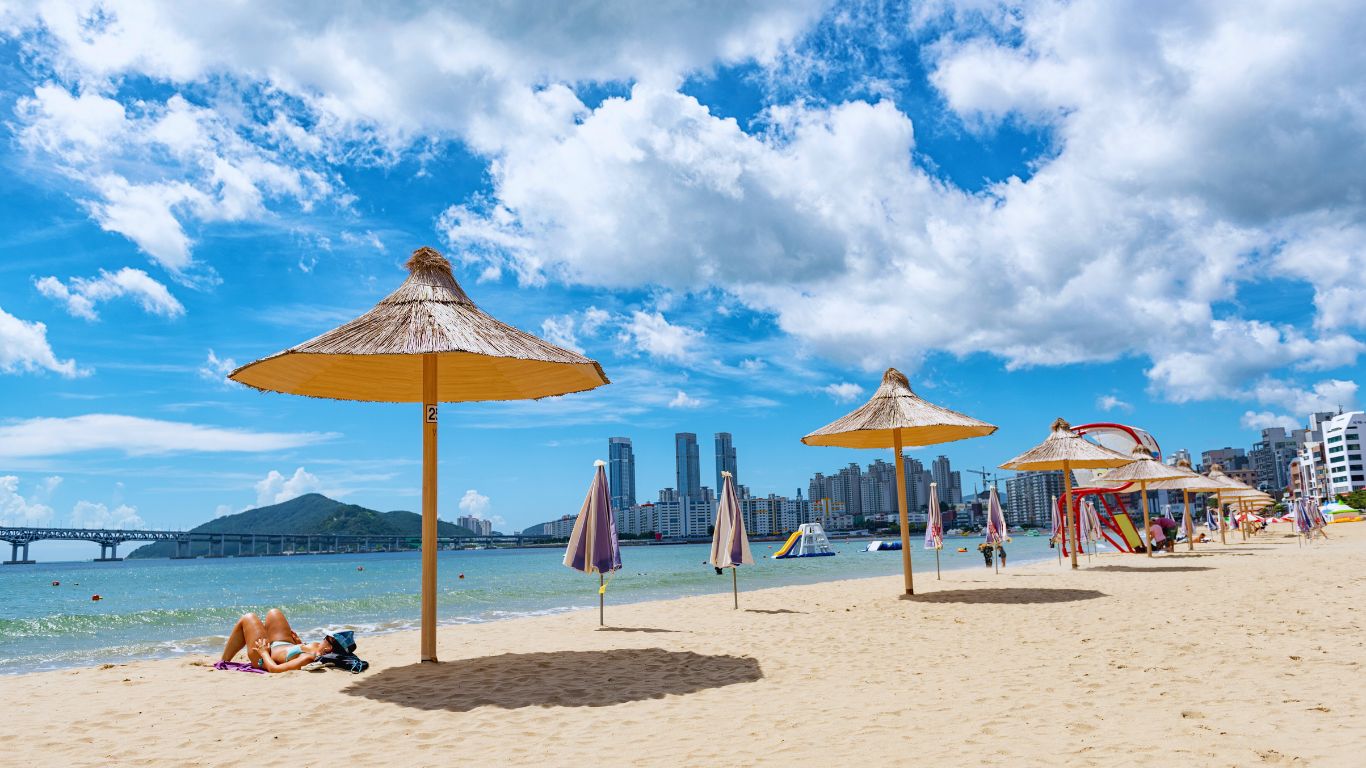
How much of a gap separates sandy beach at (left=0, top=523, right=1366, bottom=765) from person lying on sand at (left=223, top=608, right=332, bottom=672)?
0.92 ft

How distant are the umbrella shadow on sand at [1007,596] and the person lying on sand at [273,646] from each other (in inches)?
317

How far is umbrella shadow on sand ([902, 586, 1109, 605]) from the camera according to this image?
1117 cm

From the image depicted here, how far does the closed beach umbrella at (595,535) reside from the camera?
9.30 meters

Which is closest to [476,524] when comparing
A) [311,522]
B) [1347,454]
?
[311,522]

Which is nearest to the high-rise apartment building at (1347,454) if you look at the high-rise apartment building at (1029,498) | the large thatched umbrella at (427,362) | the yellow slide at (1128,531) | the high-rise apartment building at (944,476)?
the high-rise apartment building at (1029,498)

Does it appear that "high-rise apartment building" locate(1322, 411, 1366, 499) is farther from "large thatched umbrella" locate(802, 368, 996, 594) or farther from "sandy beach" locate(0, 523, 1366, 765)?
"sandy beach" locate(0, 523, 1366, 765)

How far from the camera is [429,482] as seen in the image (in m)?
6.47

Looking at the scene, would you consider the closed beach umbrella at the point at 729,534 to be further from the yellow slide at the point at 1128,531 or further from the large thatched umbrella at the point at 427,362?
the yellow slide at the point at 1128,531

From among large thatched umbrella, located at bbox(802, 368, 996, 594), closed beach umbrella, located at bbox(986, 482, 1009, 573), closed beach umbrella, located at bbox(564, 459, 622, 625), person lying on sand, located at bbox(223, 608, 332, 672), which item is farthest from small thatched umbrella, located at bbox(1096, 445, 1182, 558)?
person lying on sand, located at bbox(223, 608, 332, 672)

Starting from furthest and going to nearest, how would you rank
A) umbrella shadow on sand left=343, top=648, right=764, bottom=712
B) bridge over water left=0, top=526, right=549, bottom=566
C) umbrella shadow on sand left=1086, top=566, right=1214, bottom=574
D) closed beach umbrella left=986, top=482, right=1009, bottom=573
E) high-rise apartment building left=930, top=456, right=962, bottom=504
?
high-rise apartment building left=930, top=456, right=962, bottom=504 → bridge over water left=0, top=526, right=549, bottom=566 → closed beach umbrella left=986, top=482, right=1009, bottom=573 → umbrella shadow on sand left=1086, top=566, right=1214, bottom=574 → umbrella shadow on sand left=343, top=648, right=764, bottom=712

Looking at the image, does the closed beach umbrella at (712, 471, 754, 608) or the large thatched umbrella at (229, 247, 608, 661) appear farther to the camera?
the closed beach umbrella at (712, 471, 754, 608)

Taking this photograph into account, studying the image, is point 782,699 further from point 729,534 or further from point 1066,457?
point 1066,457

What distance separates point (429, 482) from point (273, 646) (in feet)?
7.05

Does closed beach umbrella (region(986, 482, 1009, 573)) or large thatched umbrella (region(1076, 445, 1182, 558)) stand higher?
large thatched umbrella (region(1076, 445, 1182, 558))
